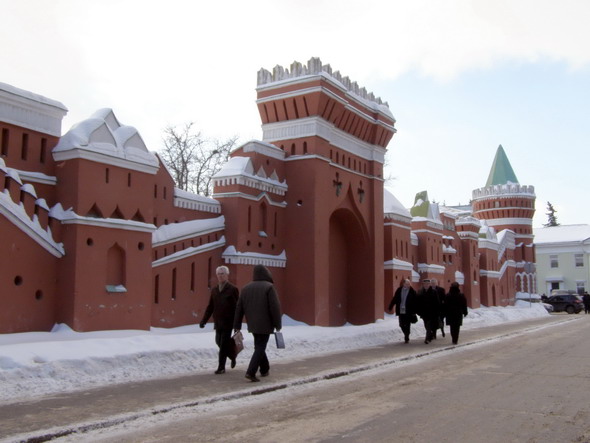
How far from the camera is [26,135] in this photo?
13156mm

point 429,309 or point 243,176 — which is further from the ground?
point 243,176

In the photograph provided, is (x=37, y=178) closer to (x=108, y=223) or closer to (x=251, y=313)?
(x=108, y=223)

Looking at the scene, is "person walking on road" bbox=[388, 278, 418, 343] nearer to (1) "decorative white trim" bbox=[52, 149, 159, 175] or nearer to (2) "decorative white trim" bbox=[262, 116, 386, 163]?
(2) "decorative white trim" bbox=[262, 116, 386, 163]

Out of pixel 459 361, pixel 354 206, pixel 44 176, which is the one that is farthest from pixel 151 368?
pixel 354 206

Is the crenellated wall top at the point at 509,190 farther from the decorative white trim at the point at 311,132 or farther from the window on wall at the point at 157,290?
the window on wall at the point at 157,290

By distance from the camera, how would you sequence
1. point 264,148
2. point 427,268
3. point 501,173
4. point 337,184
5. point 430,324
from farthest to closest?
1. point 501,173
2. point 427,268
3. point 337,184
4. point 264,148
5. point 430,324

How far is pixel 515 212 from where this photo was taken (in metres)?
51.1

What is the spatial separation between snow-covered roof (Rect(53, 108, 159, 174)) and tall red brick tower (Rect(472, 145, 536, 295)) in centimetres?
4080

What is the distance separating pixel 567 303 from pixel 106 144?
44664mm

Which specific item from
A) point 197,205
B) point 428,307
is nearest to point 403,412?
point 428,307

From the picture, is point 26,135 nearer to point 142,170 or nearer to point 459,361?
point 142,170

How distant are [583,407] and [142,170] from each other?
10680 millimetres

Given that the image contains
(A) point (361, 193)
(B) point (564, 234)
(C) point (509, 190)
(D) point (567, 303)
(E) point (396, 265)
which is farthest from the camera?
(B) point (564, 234)

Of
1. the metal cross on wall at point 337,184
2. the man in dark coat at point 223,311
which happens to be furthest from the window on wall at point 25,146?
the metal cross on wall at point 337,184
